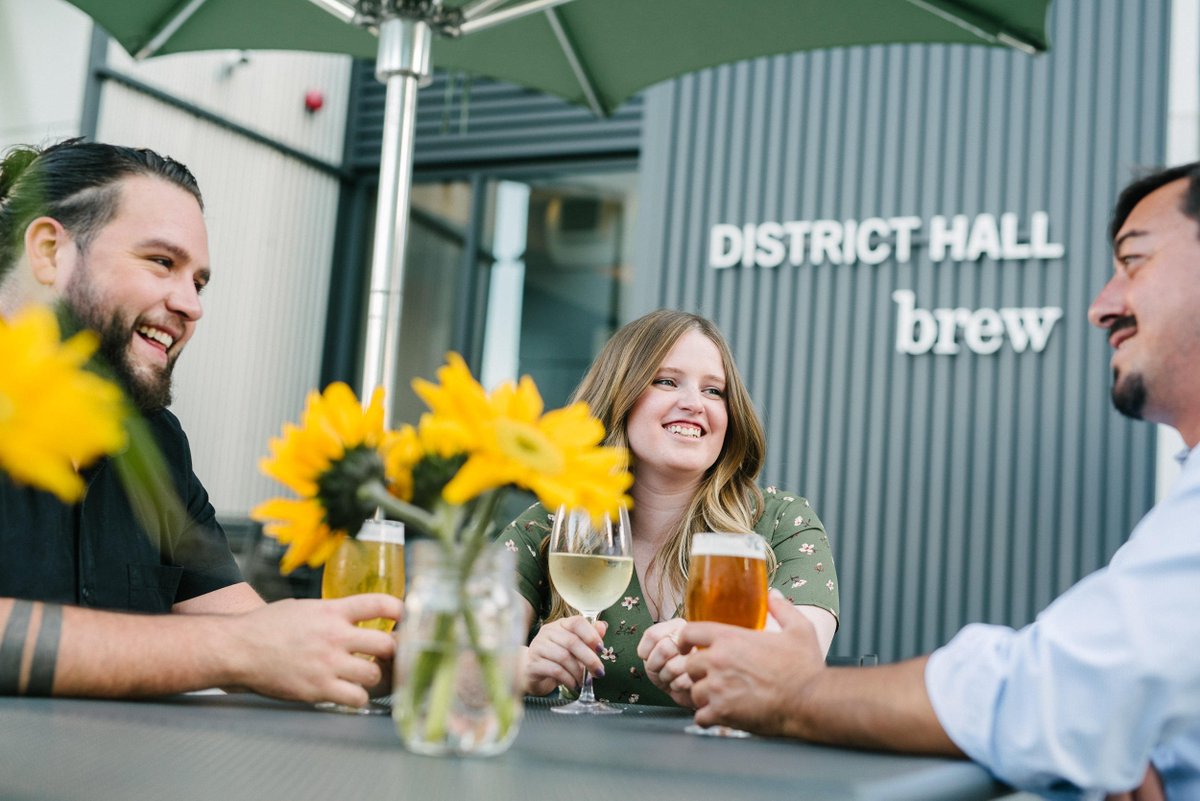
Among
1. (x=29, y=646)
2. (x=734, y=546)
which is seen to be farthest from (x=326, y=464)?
(x=734, y=546)

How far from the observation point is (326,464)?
99 centimetres

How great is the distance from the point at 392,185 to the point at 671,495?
97 cm

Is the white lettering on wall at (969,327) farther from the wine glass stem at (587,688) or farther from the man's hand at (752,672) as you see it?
the man's hand at (752,672)

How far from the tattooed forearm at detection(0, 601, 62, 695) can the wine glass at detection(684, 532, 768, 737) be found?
0.68m

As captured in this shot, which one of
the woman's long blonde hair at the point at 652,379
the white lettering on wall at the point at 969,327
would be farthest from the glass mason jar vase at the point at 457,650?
the white lettering on wall at the point at 969,327

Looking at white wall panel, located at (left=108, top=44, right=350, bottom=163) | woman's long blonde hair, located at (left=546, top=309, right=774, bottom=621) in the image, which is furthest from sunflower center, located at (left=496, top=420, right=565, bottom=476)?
white wall panel, located at (left=108, top=44, right=350, bottom=163)

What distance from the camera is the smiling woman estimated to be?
2.22 m

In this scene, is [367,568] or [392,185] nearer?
[367,568]

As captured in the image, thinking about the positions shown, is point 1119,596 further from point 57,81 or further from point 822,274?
point 57,81

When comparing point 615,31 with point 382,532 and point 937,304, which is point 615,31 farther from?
point 937,304

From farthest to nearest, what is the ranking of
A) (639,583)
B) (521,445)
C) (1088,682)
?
(639,583) < (1088,682) < (521,445)

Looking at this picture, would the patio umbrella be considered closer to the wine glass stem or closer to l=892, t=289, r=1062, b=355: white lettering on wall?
Result: the wine glass stem

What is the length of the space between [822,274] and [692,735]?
4.94m

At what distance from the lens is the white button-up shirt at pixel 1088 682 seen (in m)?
1.08
